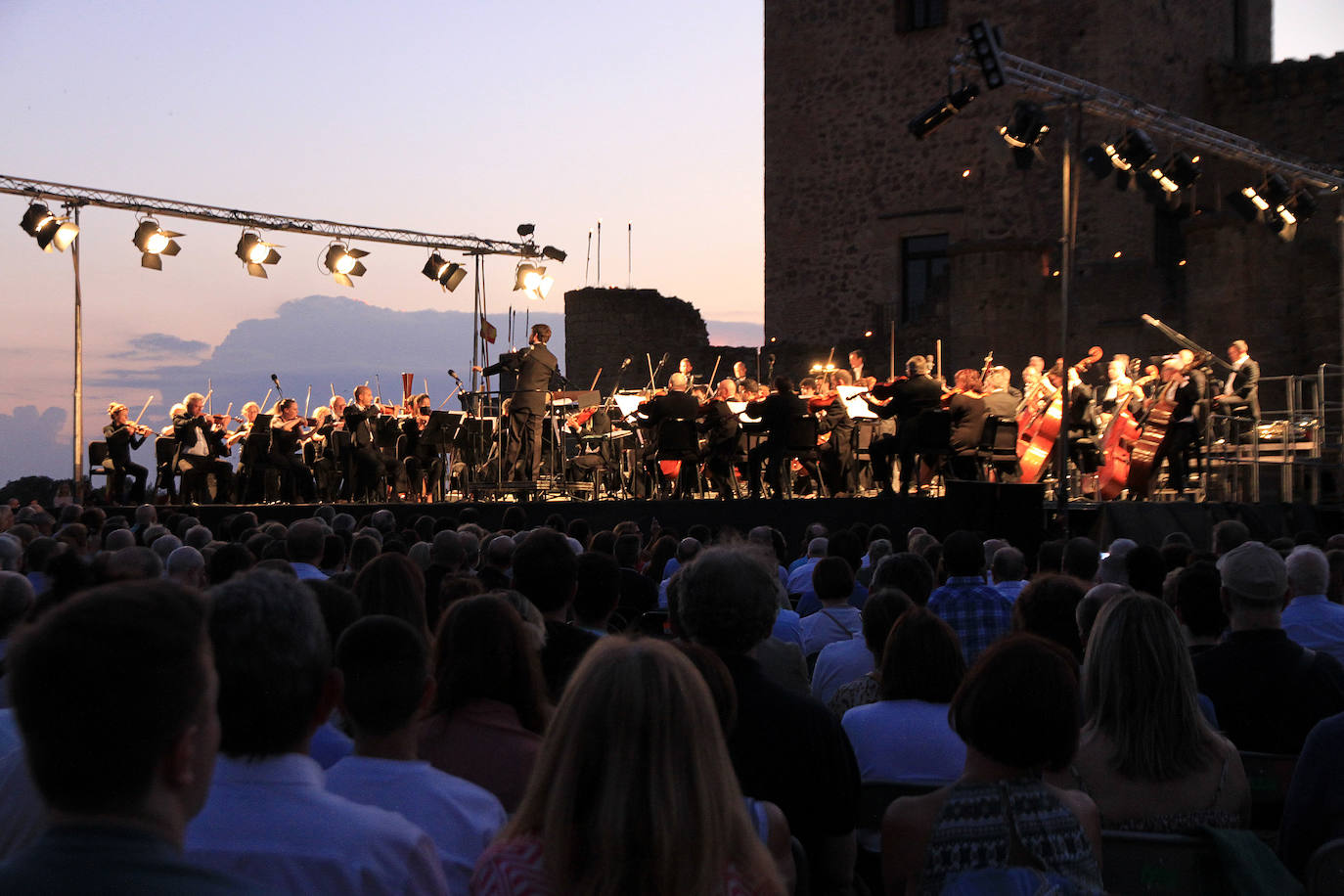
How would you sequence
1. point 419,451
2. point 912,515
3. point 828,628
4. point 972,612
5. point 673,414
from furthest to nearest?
point 419,451 → point 673,414 → point 912,515 → point 828,628 → point 972,612

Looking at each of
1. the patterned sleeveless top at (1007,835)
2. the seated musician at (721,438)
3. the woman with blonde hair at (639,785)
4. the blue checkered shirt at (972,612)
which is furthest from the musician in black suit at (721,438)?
the woman with blonde hair at (639,785)

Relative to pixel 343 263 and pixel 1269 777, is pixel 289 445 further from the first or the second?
pixel 1269 777

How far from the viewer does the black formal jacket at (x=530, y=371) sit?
534 inches

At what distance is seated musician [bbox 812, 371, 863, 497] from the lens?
13461 millimetres

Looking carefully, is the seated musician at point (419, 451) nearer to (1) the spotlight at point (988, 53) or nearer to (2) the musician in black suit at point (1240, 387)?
(1) the spotlight at point (988, 53)

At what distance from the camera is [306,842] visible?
1866 mm

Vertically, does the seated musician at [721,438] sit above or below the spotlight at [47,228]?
below

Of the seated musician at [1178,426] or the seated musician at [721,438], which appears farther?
the seated musician at [721,438]

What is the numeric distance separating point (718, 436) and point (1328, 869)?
11308 millimetres

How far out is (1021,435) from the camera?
13.8 metres

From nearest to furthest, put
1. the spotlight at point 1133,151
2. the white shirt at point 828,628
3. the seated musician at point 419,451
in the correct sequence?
1. the white shirt at point 828,628
2. the spotlight at point 1133,151
3. the seated musician at point 419,451

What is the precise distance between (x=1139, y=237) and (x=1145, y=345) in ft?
8.18

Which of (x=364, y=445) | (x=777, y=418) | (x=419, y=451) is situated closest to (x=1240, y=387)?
(x=777, y=418)

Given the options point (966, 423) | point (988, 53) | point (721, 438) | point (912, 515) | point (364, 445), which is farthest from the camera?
point (364, 445)
